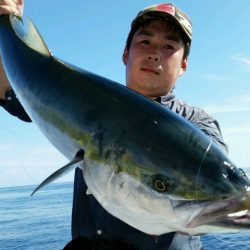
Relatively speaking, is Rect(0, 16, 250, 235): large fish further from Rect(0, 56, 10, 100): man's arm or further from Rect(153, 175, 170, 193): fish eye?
Rect(0, 56, 10, 100): man's arm

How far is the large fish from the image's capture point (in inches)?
81.4

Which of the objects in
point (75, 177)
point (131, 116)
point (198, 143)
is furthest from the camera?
point (75, 177)

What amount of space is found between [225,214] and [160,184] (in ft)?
1.21

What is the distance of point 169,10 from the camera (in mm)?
3963

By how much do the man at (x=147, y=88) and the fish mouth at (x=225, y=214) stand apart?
119 cm

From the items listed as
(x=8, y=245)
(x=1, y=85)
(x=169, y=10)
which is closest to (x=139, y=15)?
(x=169, y=10)

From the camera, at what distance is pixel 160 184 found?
2186 mm

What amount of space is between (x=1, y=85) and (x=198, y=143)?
252 cm

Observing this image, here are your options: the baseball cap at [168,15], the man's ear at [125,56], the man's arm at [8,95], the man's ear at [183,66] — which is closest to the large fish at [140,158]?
the man's arm at [8,95]

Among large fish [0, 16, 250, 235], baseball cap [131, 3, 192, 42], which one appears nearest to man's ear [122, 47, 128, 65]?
baseball cap [131, 3, 192, 42]

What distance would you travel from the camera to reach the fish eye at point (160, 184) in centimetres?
217

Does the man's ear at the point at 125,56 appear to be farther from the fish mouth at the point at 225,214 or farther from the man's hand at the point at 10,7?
the fish mouth at the point at 225,214

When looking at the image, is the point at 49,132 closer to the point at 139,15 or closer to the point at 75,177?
the point at 75,177

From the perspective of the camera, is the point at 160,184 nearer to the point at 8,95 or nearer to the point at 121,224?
the point at 121,224
